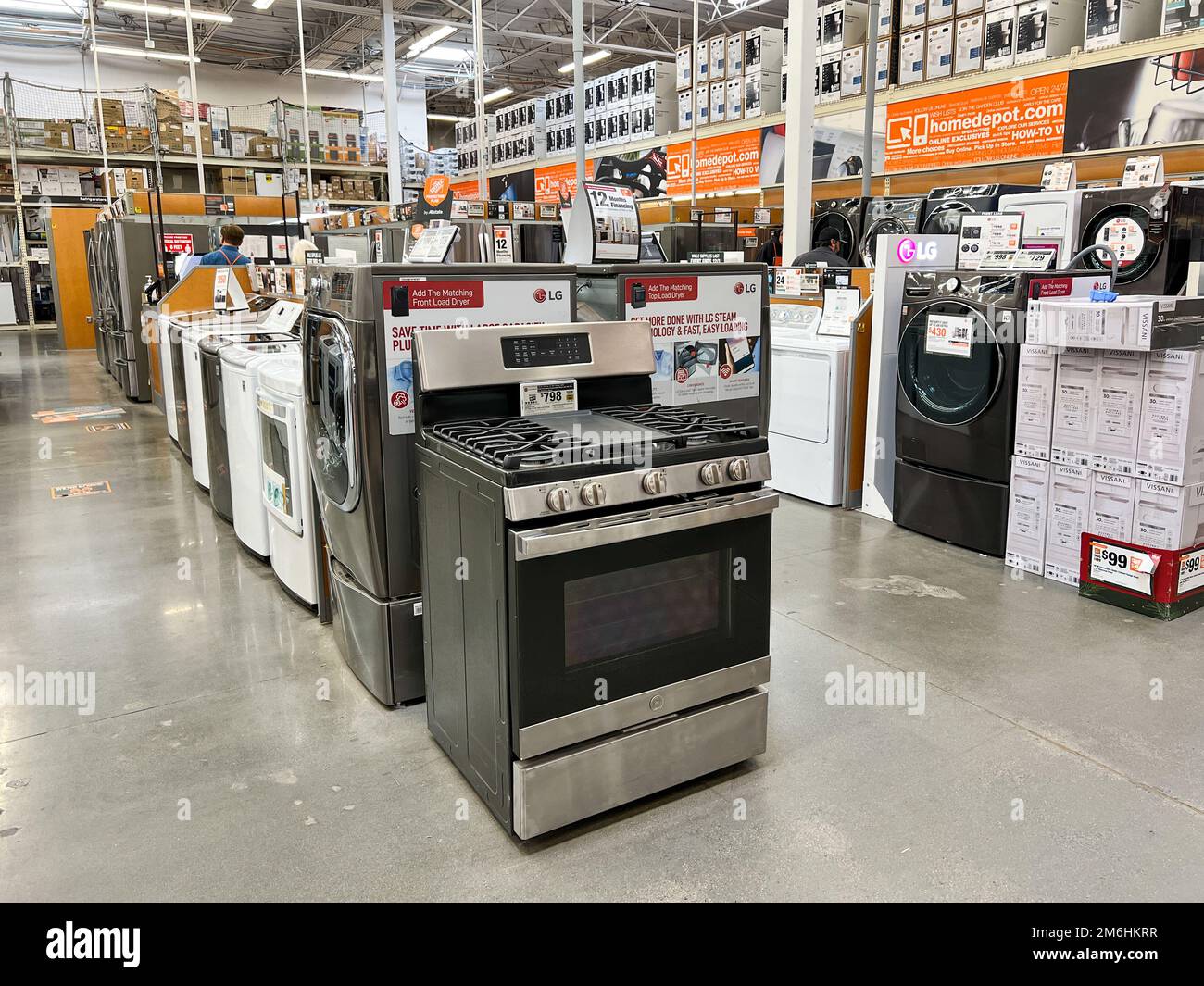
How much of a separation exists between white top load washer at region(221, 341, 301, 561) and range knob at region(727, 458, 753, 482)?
8.10 feet

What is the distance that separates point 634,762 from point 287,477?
2.07 m

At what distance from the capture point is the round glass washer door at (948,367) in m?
4.25

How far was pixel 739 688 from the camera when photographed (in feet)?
8.02

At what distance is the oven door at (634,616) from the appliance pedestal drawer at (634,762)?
0.04 m

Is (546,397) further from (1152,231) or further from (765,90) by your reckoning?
(765,90)

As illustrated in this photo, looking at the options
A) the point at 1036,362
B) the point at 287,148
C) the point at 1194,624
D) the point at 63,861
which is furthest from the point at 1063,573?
the point at 287,148

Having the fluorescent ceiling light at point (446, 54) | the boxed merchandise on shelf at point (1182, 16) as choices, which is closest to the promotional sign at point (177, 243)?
the boxed merchandise on shelf at point (1182, 16)

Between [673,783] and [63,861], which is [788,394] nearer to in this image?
[673,783]

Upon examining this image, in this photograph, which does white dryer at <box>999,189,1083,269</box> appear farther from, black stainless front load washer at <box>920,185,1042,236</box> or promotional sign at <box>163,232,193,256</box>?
promotional sign at <box>163,232,193,256</box>

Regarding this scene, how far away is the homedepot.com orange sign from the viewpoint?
7609 millimetres

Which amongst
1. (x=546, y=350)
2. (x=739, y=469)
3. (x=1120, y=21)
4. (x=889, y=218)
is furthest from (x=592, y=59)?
(x=739, y=469)

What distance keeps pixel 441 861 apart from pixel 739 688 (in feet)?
2.94

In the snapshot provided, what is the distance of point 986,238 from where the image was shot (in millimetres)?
4617

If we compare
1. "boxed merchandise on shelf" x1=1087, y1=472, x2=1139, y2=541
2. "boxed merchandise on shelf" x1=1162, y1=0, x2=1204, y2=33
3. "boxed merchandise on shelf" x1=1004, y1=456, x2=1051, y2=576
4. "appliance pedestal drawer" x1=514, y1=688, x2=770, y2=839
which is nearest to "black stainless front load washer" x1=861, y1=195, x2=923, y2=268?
"boxed merchandise on shelf" x1=1162, y1=0, x2=1204, y2=33
